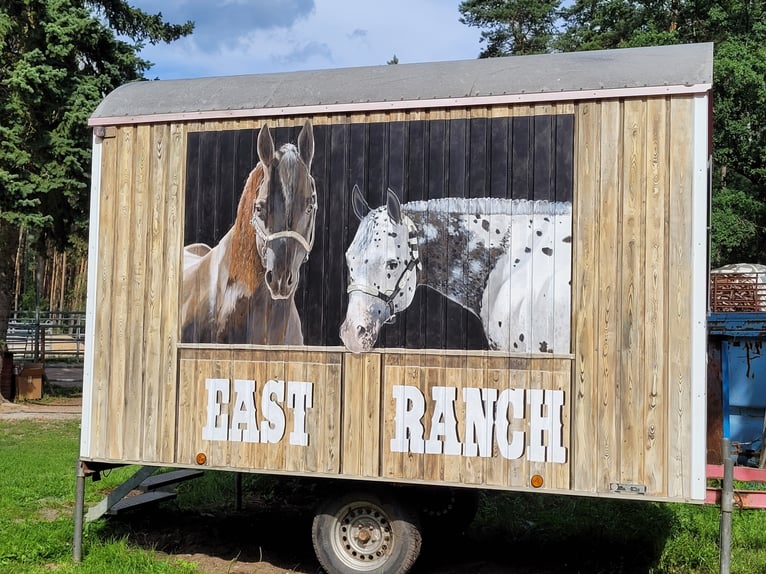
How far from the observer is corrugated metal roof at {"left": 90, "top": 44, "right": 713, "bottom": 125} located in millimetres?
5742

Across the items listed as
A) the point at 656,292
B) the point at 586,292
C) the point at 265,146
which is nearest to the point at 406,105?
the point at 265,146

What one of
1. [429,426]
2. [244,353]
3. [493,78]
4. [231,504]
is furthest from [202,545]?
[493,78]

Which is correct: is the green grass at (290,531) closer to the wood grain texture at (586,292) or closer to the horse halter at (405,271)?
the wood grain texture at (586,292)

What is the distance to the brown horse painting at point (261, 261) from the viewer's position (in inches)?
255

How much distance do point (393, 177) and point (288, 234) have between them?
97 cm

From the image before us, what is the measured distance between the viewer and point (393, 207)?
625 centimetres

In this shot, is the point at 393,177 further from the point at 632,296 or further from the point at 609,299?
the point at 632,296

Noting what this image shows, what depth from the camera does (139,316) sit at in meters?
6.80

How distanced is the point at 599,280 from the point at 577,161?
34.4 inches

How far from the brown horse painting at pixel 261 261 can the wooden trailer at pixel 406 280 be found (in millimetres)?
18

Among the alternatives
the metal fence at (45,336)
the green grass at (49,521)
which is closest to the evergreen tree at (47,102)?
the green grass at (49,521)

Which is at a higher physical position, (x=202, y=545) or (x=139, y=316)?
(x=139, y=316)

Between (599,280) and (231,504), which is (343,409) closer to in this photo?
(599,280)

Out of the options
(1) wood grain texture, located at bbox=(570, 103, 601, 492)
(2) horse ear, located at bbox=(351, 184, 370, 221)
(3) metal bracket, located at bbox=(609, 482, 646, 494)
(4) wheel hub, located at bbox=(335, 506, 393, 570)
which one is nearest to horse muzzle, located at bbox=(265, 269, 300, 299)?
(2) horse ear, located at bbox=(351, 184, 370, 221)
